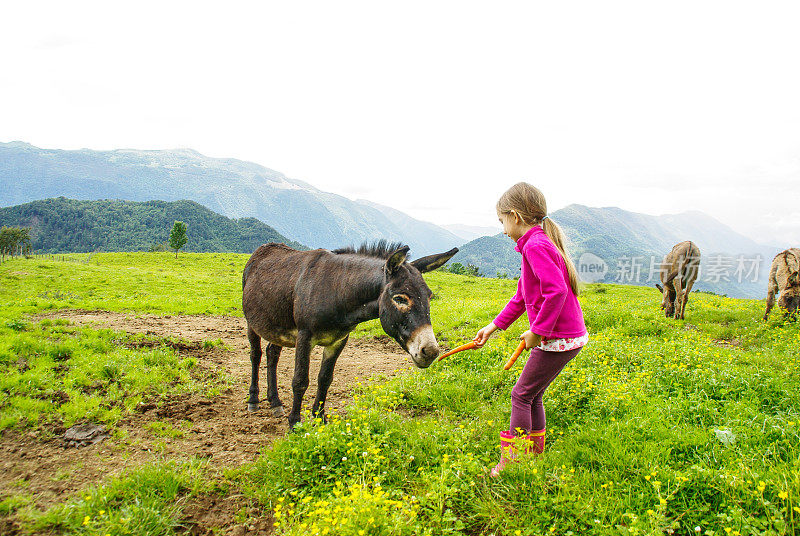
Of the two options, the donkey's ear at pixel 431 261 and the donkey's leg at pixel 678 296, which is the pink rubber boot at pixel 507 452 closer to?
the donkey's ear at pixel 431 261

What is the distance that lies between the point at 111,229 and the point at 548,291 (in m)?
227

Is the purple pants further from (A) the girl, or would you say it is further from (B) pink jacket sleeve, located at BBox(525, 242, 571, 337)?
(B) pink jacket sleeve, located at BBox(525, 242, 571, 337)

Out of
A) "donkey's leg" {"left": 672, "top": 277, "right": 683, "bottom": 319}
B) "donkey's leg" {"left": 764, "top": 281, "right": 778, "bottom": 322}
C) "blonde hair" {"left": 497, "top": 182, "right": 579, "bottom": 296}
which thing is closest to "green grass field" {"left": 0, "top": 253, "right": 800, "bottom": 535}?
"blonde hair" {"left": 497, "top": 182, "right": 579, "bottom": 296}

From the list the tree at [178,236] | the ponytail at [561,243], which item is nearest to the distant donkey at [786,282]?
the ponytail at [561,243]

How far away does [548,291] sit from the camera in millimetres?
3521

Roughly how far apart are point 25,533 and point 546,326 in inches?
196

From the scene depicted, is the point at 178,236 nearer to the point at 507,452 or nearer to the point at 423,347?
the point at 423,347

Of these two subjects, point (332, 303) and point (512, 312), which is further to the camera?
point (332, 303)

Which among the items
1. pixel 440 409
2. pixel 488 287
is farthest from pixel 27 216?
pixel 440 409

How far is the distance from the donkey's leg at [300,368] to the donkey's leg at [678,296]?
14.1 metres

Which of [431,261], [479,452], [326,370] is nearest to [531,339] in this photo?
[479,452]

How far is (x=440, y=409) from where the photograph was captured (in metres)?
5.98

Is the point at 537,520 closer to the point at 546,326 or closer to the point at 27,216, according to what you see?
the point at 546,326

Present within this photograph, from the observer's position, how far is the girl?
3.53 m
